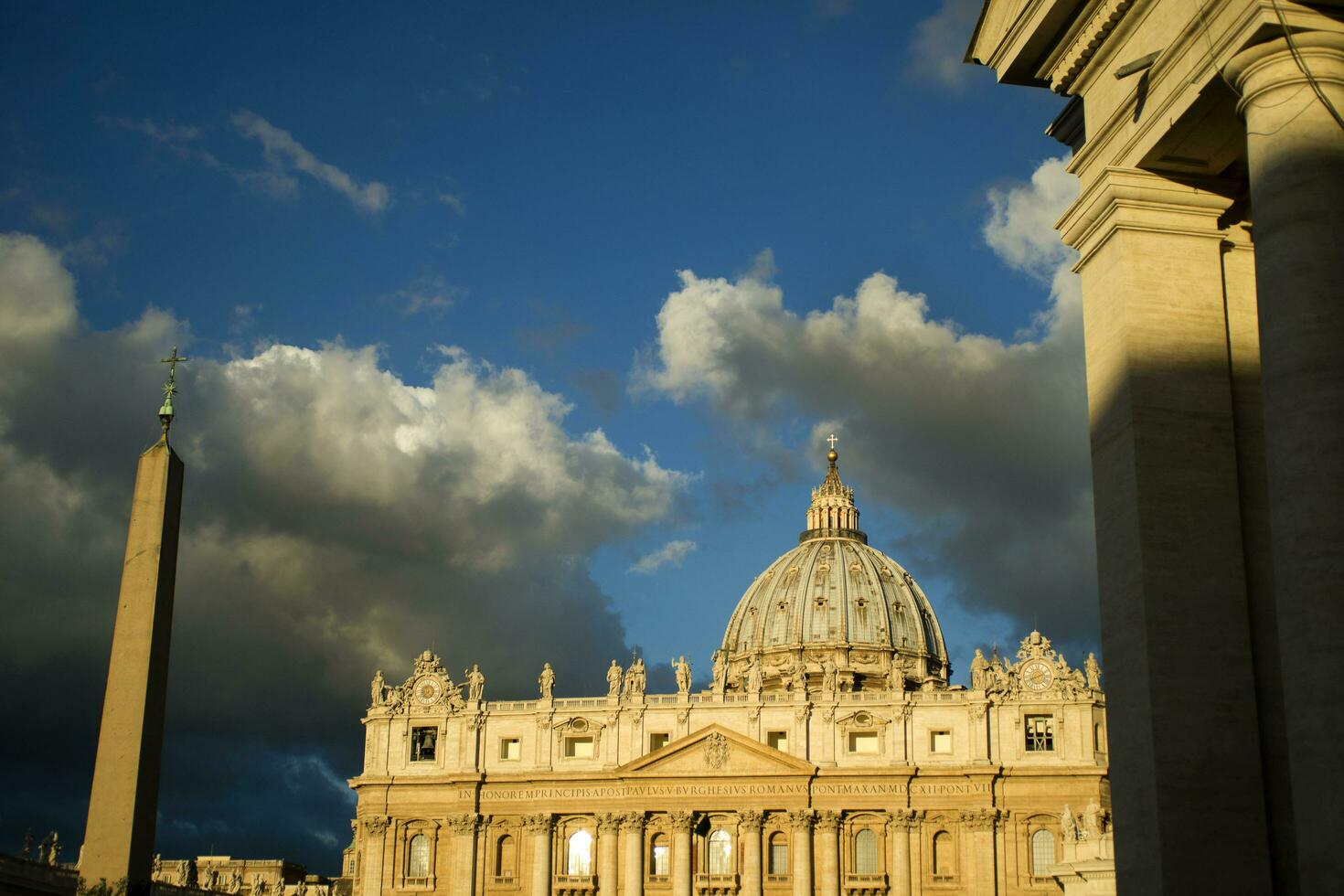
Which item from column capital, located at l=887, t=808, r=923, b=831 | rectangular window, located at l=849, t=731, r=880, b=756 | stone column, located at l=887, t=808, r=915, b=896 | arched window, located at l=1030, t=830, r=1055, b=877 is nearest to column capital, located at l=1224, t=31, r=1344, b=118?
arched window, located at l=1030, t=830, r=1055, b=877

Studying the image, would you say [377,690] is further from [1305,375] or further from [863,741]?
[1305,375]

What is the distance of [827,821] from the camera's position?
3428 inches

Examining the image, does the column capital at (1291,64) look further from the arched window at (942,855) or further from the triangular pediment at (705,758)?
the triangular pediment at (705,758)

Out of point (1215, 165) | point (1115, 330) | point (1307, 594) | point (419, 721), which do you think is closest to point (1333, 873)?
point (1307, 594)

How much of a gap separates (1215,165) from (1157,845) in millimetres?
6815

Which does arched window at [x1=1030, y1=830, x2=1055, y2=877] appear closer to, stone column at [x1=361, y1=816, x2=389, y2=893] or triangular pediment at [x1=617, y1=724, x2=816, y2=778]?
triangular pediment at [x1=617, y1=724, x2=816, y2=778]

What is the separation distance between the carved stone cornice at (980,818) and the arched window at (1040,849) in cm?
211

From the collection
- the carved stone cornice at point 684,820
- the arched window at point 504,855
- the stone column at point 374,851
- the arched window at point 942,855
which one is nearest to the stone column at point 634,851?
the carved stone cornice at point 684,820

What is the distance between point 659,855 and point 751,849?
5195 millimetres

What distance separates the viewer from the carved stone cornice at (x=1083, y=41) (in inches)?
701

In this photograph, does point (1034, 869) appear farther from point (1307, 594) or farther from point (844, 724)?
point (1307, 594)

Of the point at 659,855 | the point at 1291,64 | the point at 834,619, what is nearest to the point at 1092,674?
the point at 659,855

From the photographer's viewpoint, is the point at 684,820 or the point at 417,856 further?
the point at 417,856

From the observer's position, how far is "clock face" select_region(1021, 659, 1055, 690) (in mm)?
87500
